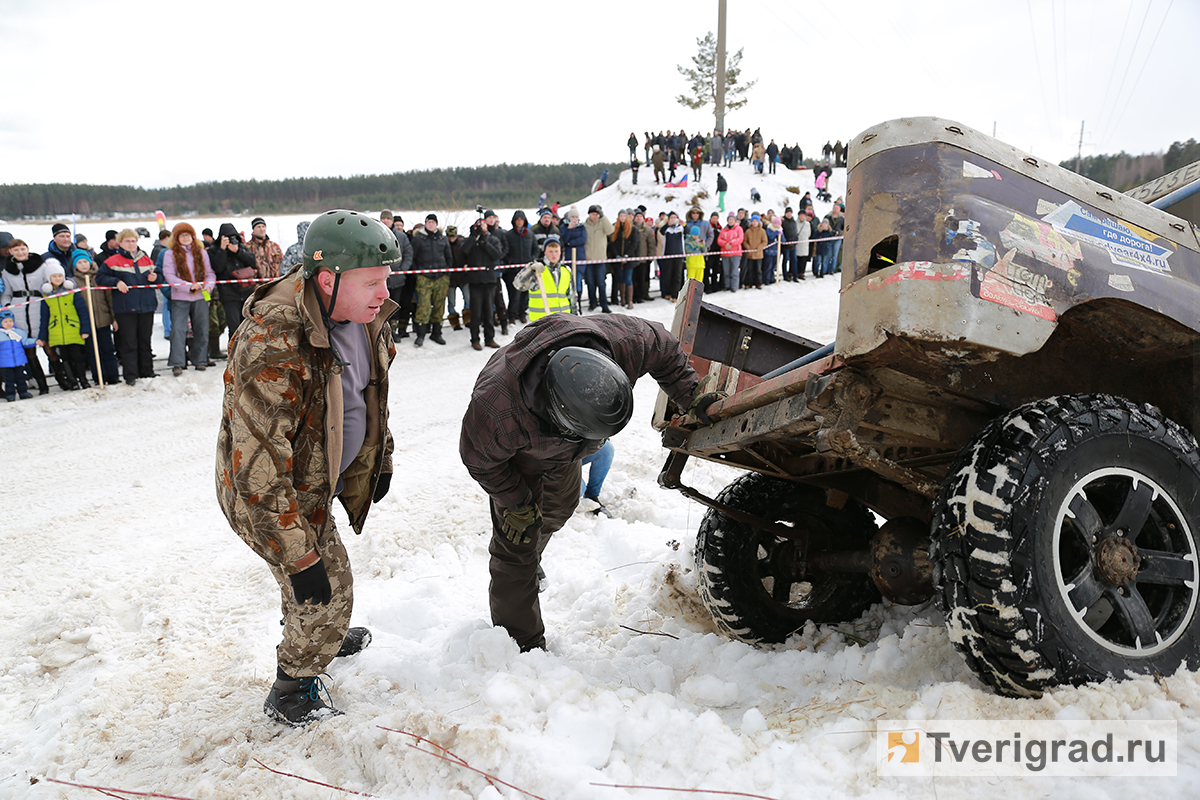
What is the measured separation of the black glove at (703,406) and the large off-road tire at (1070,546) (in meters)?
0.98

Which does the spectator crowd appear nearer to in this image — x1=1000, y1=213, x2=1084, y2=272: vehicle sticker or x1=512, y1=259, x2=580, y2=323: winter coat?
x1=512, y1=259, x2=580, y2=323: winter coat

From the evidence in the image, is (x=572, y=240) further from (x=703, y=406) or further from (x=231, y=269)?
(x=703, y=406)

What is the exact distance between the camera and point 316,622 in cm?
284

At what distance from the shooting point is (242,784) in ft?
7.84

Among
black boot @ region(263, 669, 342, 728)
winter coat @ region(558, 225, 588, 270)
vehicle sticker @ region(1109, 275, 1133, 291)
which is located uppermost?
winter coat @ region(558, 225, 588, 270)

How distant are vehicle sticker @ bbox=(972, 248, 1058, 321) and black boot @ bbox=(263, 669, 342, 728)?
2753 mm

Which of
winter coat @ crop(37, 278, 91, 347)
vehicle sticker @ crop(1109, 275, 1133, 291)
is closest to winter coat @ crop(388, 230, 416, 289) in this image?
winter coat @ crop(37, 278, 91, 347)

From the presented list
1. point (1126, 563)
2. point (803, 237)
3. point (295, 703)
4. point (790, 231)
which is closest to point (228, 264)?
point (295, 703)

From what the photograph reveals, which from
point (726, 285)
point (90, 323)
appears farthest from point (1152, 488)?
point (726, 285)

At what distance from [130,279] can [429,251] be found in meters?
3.78

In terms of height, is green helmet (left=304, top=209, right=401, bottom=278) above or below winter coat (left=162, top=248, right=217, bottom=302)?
above

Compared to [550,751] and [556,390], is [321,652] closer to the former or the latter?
[550,751]

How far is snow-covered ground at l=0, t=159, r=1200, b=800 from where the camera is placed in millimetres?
2162

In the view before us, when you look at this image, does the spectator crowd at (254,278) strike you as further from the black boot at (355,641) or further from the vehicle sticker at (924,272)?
the vehicle sticker at (924,272)
